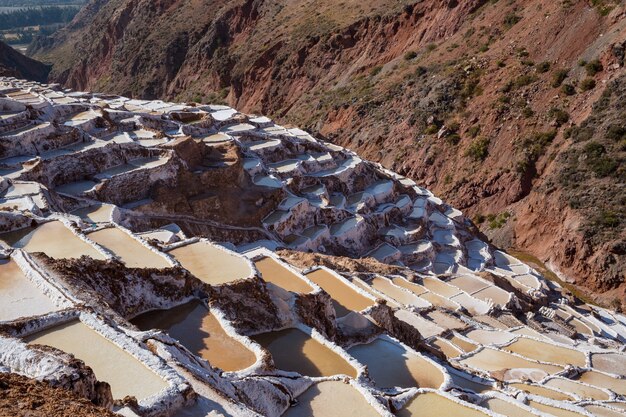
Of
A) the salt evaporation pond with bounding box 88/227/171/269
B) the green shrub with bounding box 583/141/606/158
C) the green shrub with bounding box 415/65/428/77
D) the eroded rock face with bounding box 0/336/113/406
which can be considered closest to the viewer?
the eroded rock face with bounding box 0/336/113/406

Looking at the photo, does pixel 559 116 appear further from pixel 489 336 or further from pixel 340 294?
pixel 340 294

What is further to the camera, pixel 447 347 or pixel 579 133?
pixel 579 133

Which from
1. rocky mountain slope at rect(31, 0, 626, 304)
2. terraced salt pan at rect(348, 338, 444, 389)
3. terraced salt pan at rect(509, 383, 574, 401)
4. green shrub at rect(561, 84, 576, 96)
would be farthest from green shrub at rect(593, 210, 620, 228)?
terraced salt pan at rect(348, 338, 444, 389)

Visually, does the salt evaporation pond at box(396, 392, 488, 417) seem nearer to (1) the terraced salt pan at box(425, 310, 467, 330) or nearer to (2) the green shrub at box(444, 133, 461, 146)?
(1) the terraced salt pan at box(425, 310, 467, 330)

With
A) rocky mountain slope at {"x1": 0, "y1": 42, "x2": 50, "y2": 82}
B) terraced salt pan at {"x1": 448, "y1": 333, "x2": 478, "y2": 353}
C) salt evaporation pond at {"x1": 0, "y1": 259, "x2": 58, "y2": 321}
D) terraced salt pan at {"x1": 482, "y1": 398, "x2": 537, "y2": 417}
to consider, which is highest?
salt evaporation pond at {"x1": 0, "y1": 259, "x2": 58, "y2": 321}

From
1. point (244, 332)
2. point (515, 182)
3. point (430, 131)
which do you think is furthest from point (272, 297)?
point (430, 131)

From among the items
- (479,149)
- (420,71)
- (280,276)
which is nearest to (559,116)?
(479,149)
